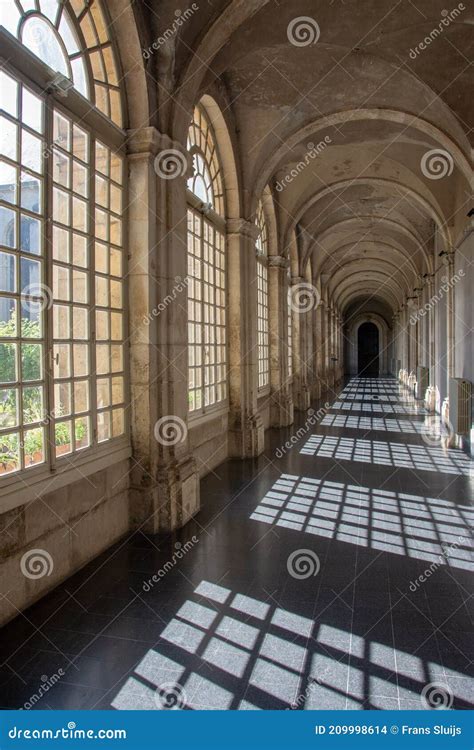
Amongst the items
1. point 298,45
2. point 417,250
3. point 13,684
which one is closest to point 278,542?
point 13,684

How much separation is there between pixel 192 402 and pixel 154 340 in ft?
8.01

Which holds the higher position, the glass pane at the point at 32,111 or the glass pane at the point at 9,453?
the glass pane at the point at 32,111

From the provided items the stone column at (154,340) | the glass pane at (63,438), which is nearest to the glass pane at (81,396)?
the glass pane at (63,438)

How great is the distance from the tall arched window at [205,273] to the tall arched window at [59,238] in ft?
8.24

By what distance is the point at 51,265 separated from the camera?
4801mm

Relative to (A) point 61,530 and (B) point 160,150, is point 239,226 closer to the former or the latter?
(B) point 160,150

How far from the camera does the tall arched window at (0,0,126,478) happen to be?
432 cm

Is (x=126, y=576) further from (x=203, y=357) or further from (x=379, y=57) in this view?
(x=379, y=57)

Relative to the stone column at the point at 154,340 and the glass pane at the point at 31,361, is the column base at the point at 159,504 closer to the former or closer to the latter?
the stone column at the point at 154,340

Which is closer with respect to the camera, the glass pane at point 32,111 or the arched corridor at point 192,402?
the arched corridor at point 192,402

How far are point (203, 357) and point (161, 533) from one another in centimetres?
357

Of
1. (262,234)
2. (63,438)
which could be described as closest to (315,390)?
(262,234)

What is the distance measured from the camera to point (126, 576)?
5113 millimetres

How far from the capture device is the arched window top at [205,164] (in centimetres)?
885
